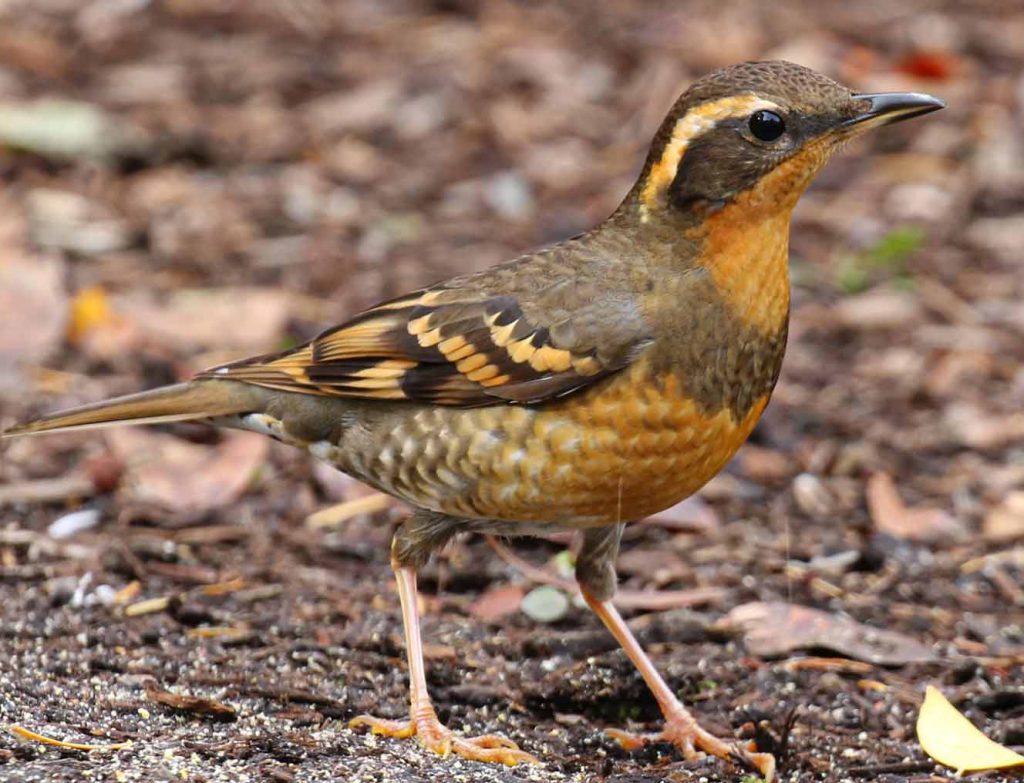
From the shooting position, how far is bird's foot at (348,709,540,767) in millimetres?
4945

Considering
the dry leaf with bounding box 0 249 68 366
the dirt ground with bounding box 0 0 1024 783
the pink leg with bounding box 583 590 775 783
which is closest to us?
the pink leg with bounding box 583 590 775 783

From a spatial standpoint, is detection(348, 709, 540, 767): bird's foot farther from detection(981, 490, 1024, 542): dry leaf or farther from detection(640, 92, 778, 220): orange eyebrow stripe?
detection(981, 490, 1024, 542): dry leaf

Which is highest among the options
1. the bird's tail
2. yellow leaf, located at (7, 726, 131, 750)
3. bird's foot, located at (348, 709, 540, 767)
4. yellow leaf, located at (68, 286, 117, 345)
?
yellow leaf, located at (68, 286, 117, 345)

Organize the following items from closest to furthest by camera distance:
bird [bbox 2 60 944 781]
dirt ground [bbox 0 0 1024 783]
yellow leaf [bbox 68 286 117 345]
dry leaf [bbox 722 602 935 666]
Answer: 1. bird [bbox 2 60 944 781]
2. dirt ground [bbox 0 0 1024 783]
3. dry leaf [bbox 722 602 935 666]
4. yellow leaf [bbox 68 286 117 345]

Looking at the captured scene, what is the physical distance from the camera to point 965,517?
736cm

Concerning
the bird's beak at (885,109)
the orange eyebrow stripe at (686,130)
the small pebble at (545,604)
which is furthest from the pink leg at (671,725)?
the bird's beak at (885,109)

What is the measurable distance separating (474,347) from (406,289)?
3860 mm

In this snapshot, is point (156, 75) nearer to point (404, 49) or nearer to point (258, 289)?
point (404, 49)

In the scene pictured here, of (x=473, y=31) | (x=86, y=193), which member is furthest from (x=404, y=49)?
(x=86, y=193)

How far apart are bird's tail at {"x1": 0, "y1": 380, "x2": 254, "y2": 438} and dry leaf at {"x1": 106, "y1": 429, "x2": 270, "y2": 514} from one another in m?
1.19

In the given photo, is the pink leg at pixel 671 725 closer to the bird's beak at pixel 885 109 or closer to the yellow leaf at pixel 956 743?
the yellow leaf at pixel 956 743

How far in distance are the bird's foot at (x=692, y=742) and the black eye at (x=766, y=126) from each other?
193cm

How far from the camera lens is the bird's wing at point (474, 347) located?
525cm

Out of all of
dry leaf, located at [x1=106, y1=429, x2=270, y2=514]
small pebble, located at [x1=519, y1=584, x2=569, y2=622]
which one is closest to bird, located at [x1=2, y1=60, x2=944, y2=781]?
small pebble, located at [x1=519, y1=584, x2=569, y2=622]
